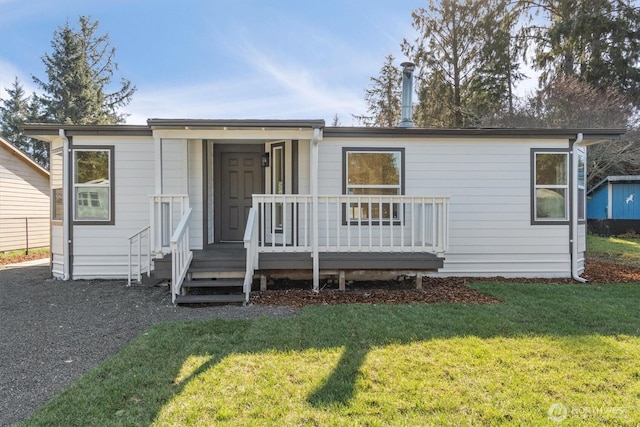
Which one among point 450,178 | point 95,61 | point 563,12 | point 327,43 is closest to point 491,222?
point 450,178

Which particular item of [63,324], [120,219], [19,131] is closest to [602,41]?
[120,219]

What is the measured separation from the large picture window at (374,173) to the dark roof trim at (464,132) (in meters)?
0.29

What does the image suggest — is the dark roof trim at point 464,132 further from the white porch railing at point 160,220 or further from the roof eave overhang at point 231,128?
the white porch railing at point 160,220

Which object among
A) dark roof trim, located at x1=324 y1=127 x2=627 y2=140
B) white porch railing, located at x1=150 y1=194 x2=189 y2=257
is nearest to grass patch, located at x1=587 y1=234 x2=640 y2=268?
dark roof trim, located at x1=324 y1=127 x2=627 y2=140

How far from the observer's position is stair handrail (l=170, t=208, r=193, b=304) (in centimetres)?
479

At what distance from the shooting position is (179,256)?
509 cm

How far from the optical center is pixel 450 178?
6730 millimetres

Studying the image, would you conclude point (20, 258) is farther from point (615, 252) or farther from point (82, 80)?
point (615, 252)

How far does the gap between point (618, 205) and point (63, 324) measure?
765 inches

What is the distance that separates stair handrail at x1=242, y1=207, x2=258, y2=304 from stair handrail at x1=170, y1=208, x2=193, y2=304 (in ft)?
2.84

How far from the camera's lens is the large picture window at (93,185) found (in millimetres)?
6586

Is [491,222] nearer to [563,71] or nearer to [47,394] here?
[47,394]

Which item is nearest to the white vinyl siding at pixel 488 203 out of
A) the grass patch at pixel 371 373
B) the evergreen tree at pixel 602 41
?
the grass patch at pixel 371 373

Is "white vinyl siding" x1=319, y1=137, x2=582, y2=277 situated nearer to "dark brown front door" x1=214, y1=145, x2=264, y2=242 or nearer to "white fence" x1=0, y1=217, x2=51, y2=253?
"dark brown front door" x1=214, y1=145, x2=264, y2=242
